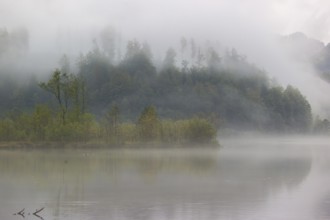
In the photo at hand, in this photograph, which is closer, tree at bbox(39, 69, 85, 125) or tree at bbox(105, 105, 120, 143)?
tree at bbox(39, 69, 85, 125)

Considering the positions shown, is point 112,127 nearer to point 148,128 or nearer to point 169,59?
point 148,128

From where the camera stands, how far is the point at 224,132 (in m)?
127

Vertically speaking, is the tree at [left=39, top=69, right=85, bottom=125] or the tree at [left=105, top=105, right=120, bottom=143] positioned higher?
the tree at [left=39, top=69, right=85, bottom=125]

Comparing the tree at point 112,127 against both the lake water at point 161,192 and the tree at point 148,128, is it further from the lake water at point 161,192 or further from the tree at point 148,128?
the lake water at point 161,192

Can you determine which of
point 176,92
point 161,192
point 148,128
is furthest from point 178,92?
point 161,192

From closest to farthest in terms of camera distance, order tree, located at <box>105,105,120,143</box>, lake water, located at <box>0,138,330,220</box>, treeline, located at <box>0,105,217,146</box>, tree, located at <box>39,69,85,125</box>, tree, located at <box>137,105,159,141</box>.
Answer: lake water, located at <box>0,138,330,220</box>
tree, located at <box>39,69,85,125</box>
treeline, located at <box>0,105,217,146</box>
tree, located at <box>105,105,120,143</box>
tree, located at <box>137,105,159,141</box>

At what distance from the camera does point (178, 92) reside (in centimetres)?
12925

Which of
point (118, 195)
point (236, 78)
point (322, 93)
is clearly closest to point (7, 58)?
point (236, 78)

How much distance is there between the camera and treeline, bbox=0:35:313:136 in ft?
409

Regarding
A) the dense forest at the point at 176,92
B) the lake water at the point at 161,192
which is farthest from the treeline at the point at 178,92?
the lake water at the point at 161,192

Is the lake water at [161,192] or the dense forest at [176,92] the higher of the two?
the dense forest at [176,92]

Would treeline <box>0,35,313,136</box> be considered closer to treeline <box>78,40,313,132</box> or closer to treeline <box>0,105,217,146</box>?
treeline <box>78,40,313,132</box>

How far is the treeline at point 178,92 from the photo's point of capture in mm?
124750

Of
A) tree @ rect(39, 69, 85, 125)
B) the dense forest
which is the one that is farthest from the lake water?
the dense forest
